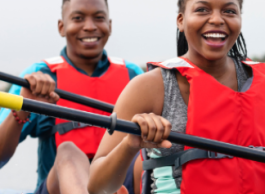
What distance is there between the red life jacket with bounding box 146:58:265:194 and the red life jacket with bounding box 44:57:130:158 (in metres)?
0.91

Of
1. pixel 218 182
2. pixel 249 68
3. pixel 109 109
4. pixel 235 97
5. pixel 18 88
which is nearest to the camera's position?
pixel 218 182

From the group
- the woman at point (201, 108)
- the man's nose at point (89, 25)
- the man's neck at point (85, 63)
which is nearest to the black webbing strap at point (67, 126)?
the man's neck at point (85, 63)

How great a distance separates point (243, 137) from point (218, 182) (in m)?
0.20

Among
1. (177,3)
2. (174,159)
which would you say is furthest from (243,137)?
(177,3)

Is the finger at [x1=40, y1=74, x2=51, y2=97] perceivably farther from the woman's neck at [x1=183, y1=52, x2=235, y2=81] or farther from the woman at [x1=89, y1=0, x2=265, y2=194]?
the woman's neck at [x1=183, y1=52, x2=235, y2=81]

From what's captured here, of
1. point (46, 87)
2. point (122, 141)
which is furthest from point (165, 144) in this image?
point (46, 87)

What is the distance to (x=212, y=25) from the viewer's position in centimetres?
163

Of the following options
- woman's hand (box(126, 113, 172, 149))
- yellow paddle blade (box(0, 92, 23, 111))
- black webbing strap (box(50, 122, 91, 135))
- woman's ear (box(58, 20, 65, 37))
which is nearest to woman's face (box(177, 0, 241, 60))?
woman's hand (box(126, 113, 172, 149))

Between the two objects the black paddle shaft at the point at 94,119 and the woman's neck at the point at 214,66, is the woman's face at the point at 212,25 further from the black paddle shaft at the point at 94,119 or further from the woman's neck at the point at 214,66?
the black paddle shaft at the point at 94,119

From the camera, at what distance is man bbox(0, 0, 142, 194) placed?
2.29m

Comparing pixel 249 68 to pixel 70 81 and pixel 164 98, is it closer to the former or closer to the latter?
pixel 164 98

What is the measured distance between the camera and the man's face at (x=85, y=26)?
8.75 feet

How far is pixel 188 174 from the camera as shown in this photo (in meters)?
1.53

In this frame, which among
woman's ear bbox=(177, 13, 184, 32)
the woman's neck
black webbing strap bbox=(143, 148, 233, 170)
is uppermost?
woman's ear bbox=(177, 13, 184, 32)
